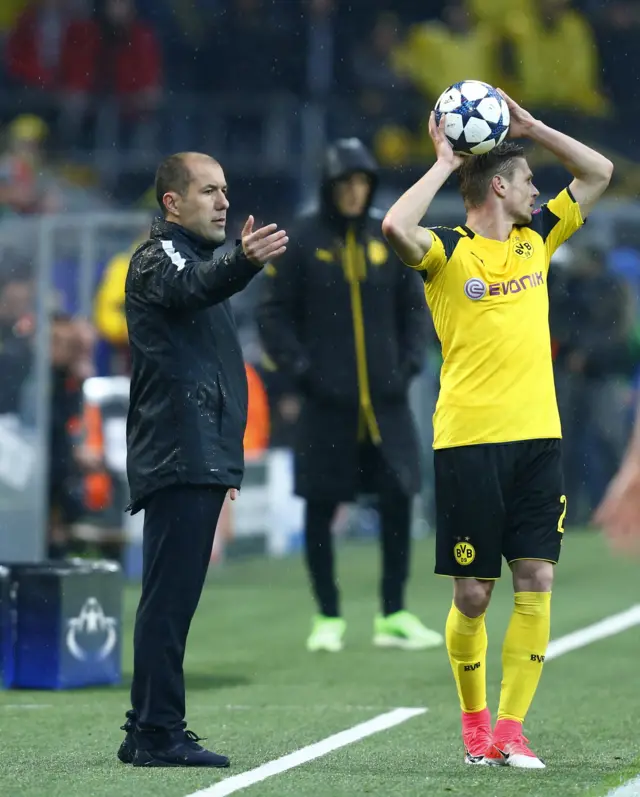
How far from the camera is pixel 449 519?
20.5 ft

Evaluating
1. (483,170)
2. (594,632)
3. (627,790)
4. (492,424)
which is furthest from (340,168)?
(627,790)

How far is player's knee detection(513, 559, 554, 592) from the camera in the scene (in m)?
6.17

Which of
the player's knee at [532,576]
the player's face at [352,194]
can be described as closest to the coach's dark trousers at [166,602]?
the player's knee at [532,576]

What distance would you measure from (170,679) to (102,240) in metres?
9.94

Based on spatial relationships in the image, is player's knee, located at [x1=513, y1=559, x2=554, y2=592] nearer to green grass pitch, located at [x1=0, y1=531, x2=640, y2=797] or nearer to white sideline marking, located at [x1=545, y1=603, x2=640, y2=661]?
green grass pitch, located at [x1=0, y1=531, x2=640, y2=797]

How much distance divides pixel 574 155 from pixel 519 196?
0.28 metres

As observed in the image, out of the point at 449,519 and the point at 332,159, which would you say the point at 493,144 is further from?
the point at 332,159

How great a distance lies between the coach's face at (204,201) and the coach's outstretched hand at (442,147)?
0.71 meters

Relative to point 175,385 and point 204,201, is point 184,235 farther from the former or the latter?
point 175,385

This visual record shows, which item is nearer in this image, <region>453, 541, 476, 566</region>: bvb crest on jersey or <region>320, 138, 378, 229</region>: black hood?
<region>453, 541, 476, 566</region>: bvb crest on jersey

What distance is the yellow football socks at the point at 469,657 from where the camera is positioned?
6.29 m

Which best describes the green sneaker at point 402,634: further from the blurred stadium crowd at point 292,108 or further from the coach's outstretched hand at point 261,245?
the blurred stadium crowd at point 292,108

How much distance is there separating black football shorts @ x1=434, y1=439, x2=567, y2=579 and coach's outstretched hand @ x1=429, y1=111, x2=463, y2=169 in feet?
3.05

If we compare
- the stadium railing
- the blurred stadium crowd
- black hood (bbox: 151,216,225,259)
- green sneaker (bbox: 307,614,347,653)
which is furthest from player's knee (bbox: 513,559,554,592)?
the blurred stadium crowd
